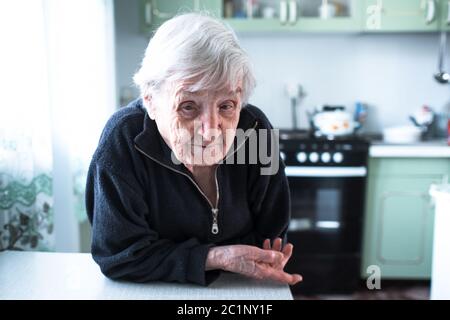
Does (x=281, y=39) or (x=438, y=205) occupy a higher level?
(x=281, y=39)

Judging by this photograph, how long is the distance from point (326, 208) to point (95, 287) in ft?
5.87


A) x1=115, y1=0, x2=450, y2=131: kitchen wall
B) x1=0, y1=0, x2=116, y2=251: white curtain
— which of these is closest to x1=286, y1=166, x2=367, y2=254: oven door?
x1=115, y1=0, x2=450, y2=131: kitchen wall

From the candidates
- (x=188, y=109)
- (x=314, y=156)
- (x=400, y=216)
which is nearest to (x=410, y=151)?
(x=400, y=216)

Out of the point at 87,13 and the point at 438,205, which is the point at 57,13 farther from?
the point at 438,205

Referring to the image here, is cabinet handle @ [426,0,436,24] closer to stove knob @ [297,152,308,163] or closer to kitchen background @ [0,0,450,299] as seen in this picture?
kitchen background @ [0,0,450,299]

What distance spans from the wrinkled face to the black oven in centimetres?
157

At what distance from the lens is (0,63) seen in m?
1.30

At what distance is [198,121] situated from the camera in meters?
0.82

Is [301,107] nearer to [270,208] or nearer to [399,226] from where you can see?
[399,226]

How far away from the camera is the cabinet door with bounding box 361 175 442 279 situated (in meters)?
2.49

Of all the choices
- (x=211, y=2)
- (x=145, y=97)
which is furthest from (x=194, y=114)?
(x=211, y=2)
